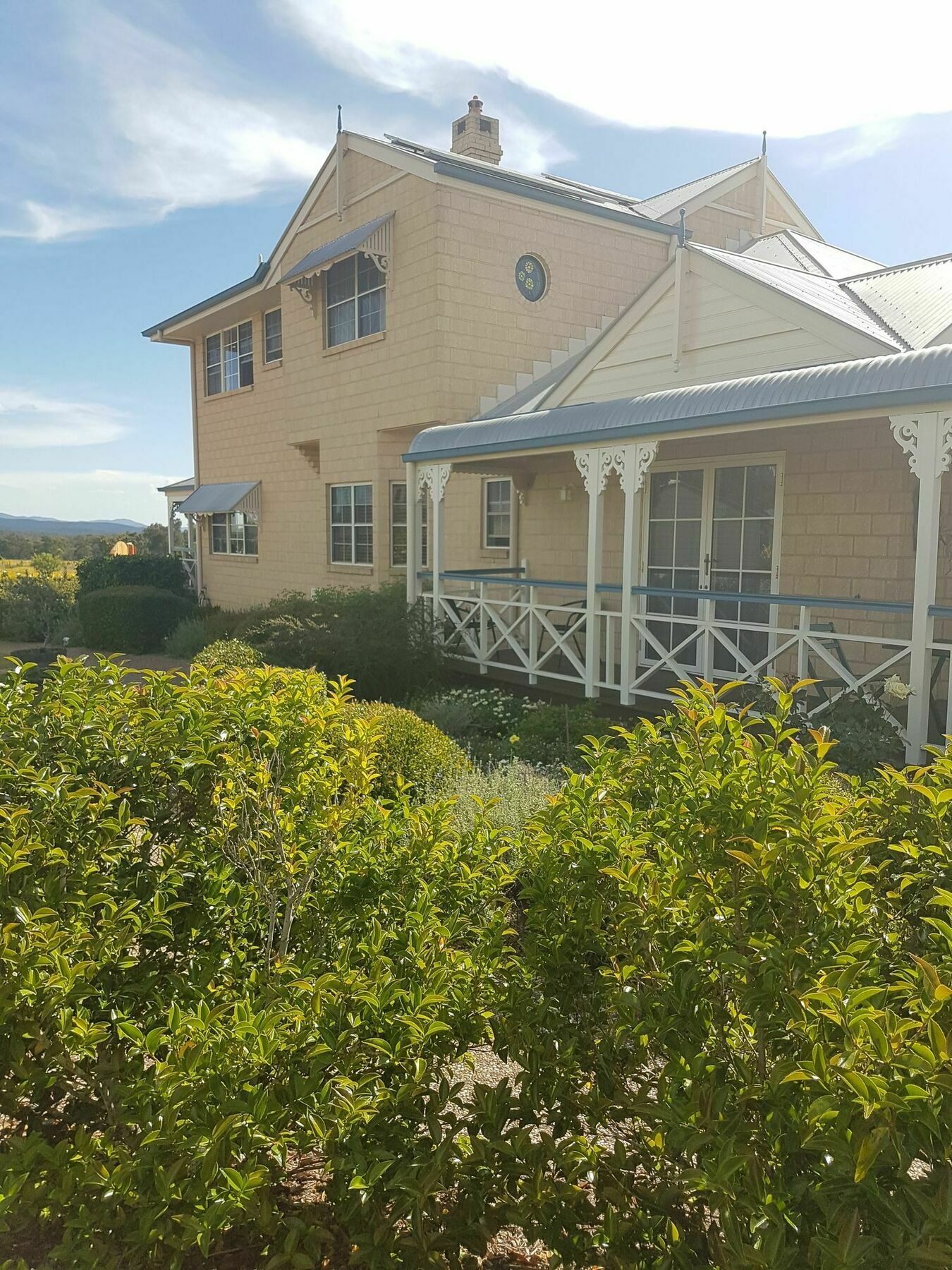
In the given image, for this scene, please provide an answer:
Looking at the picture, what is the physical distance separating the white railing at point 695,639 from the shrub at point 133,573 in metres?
11.3

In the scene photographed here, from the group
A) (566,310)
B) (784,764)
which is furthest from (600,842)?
(566,310)

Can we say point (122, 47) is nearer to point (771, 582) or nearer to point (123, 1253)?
point (771, 582)

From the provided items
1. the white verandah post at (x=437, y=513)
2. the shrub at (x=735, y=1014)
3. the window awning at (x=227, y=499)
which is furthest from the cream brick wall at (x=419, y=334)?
the shrub at (x=735, y=1014)

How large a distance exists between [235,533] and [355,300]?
7678 millimetres

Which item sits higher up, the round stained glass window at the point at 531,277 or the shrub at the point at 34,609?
the round stained glass window at the point at 531,277

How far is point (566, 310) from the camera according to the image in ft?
50.0

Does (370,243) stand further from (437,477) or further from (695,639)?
(695,639)

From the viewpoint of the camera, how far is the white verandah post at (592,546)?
945 cm

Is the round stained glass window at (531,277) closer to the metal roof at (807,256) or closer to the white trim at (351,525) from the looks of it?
the metal roof at (807,256)

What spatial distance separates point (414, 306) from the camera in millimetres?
14172

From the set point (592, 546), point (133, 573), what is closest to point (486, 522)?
point (592, 546)

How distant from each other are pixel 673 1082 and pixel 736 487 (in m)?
9.29

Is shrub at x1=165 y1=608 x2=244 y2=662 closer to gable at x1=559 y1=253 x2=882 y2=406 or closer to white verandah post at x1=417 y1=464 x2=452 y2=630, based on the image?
white verandah post at x1=417 y1=464 x2=452 y2=630

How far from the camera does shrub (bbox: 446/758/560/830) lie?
5.64 meters
